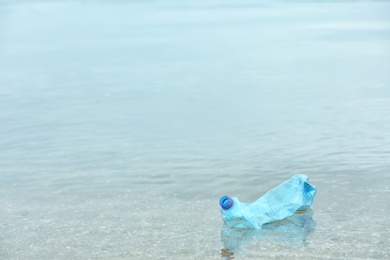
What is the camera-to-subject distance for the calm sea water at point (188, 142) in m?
5.34

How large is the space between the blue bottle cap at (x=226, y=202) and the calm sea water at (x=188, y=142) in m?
0.18

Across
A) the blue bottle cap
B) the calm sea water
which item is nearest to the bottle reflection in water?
the calm sea water

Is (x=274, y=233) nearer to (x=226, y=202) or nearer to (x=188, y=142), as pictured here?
(x=226, y=202)

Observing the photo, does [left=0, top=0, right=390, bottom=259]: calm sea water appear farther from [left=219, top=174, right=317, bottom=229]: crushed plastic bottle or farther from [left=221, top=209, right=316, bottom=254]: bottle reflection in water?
[left=219, top=174, right=317, bottom=229]: crushed plastic bottle

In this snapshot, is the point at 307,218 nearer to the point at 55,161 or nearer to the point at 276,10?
the point at 55,161

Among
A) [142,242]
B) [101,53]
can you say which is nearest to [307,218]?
[142,242]

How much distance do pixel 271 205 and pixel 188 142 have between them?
2506mm

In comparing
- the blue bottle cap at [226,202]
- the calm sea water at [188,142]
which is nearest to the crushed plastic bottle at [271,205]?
the blue bottle cap at [226,202]

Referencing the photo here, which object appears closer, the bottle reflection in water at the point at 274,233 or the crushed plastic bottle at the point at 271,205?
the bottle reflection in water at the point at 274,233

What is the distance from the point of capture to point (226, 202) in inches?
215

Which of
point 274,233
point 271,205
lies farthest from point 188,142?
point 274,233

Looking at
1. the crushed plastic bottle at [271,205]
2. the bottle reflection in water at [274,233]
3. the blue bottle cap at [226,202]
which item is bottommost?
the bottle reflection in water at [274,233]

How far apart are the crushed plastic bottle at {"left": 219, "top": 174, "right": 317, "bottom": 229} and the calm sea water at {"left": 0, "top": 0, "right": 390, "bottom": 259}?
0.42ft

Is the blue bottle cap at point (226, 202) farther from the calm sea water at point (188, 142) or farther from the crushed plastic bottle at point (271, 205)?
the calm sea water at point (188, 142)
